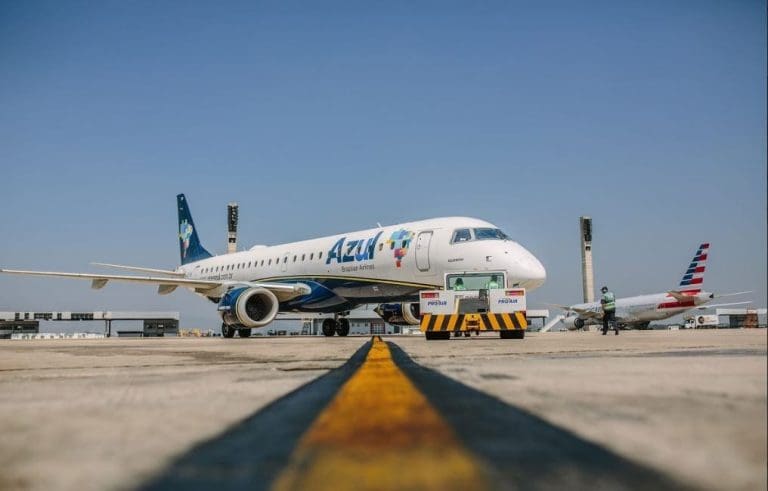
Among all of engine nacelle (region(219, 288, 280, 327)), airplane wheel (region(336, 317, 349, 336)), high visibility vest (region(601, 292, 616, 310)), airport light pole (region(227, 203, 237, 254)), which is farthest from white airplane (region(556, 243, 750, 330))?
airport light pole (region(227, 203, 237, 254))

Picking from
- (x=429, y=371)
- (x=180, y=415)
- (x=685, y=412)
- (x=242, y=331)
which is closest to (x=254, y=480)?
→ (x=180, y=415)

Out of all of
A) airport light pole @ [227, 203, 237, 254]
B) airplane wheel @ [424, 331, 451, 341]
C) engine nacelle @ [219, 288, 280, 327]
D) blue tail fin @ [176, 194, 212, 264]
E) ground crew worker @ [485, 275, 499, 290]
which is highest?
airport light pole @ [227, 203, 237, 254]

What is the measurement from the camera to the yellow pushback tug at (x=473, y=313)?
13148 millimetres

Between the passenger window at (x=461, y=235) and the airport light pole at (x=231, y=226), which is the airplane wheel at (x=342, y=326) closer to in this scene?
the passenger window at (x=461, y=235)

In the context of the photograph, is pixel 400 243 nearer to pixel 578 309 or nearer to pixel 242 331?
pixel 242 331

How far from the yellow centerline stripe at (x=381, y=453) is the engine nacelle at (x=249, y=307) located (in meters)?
17.0

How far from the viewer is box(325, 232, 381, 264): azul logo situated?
753 inches

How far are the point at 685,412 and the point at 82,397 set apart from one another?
3.03m

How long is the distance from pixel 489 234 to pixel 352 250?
16.6 feet

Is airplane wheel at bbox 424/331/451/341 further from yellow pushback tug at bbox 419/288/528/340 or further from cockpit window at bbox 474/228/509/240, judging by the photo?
cockpit window at bbox 474/228/509/240

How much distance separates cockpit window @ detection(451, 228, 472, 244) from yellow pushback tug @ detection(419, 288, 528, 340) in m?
2.94

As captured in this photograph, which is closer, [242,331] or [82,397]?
[82,397]

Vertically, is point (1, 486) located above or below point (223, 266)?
below

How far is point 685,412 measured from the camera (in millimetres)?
2172
